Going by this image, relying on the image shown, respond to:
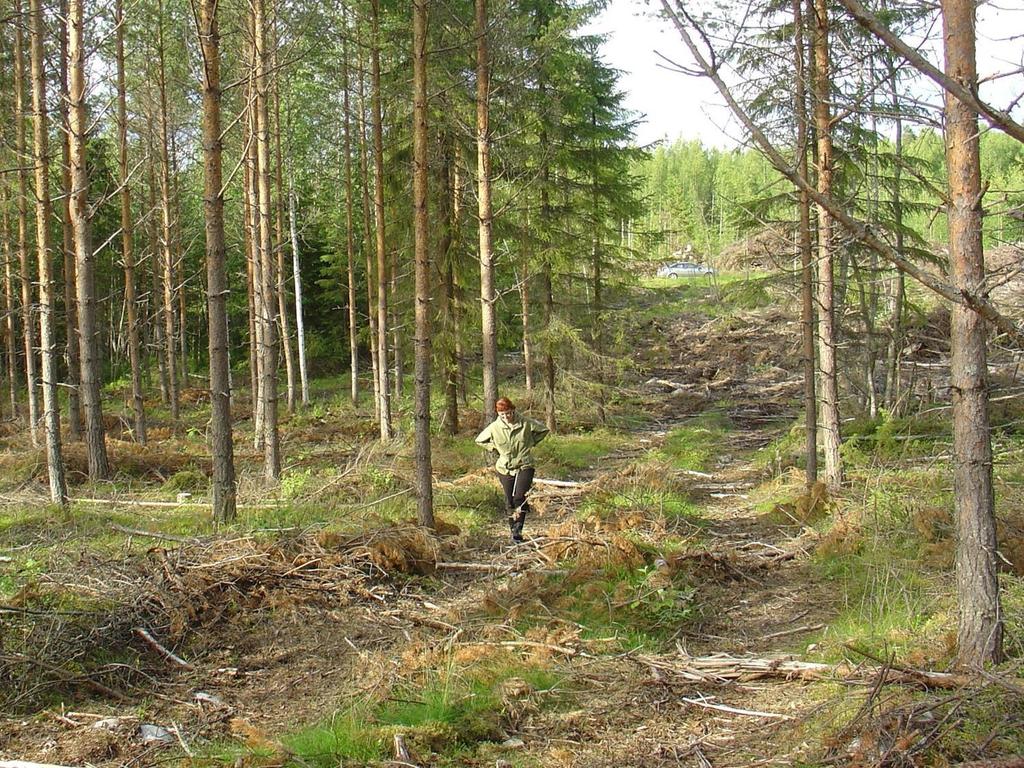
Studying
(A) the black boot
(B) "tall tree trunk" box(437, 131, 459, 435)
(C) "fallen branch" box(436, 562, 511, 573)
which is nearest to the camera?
(C) "fallen branch" box(436, 562, 511, 573)

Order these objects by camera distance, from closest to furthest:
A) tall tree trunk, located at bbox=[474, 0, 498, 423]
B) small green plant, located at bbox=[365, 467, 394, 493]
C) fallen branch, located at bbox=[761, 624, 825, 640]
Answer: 1. fallen branch, located at bbox=[761, 624, 825, 640]
2. small green plant, located at bbox=[365, 467, 394, 493]
3. tall tree trunk, located at bbox=[474, 0, 498, 423]

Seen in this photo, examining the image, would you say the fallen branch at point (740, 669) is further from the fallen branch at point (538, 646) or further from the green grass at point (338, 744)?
the green grass at point (338, 744)

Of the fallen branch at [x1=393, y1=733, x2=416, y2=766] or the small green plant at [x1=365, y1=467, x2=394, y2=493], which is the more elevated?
the small green plant at [x1=365, y1=467, x2=394, y2=493]

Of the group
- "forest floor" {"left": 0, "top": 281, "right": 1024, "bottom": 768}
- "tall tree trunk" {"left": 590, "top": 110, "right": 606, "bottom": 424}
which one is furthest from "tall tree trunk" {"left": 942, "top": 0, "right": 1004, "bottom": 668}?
"tall tree trunk" {"left": 590, "top": 110, "right": 606, "bottom": 424}

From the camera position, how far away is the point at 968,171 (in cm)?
463

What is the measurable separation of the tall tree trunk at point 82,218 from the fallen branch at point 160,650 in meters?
7.02

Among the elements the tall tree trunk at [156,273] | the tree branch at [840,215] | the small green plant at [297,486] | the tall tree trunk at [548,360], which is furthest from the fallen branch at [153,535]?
the tall tree trunk at [548,360]

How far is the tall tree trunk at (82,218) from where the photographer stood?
35.8 ft

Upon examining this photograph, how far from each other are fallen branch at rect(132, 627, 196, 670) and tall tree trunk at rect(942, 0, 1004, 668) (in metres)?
5.35

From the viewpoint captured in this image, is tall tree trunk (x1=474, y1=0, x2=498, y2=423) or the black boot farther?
tall tree trunk (x1=474, y1=0, x2=498, y2=423)

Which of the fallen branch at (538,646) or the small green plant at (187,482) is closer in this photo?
the fallen branch at (538,646)

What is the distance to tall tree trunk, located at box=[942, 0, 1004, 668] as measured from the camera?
4.54m

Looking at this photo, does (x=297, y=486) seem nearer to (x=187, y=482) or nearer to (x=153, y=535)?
(x=187, y=482)

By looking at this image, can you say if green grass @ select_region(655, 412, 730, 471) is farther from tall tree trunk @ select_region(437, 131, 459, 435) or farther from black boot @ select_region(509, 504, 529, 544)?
black boot @ select_region(509, 504, 529, 544)
